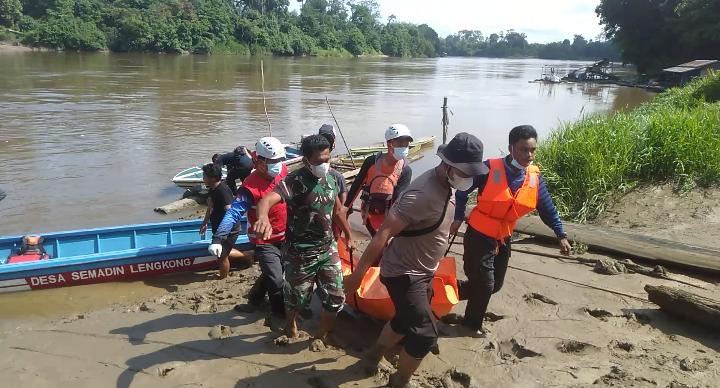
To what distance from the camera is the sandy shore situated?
3.72 metres

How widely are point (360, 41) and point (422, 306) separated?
92187 millimetres

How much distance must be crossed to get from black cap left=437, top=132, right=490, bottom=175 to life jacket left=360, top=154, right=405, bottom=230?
69.6 inches

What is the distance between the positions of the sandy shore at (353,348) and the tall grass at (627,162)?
3.13 m

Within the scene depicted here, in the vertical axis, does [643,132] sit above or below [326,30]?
below

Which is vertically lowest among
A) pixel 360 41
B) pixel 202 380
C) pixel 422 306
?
pixel 202 380

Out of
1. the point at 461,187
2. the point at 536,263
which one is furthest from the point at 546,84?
the point at 461,187

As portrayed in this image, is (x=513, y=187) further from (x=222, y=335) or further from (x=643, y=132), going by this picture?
(x=643, y=132)

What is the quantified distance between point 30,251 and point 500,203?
5.58 m

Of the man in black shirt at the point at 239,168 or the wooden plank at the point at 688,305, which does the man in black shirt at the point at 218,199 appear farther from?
the wooden plank at the point at 688,305

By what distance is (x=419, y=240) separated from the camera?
123 inches

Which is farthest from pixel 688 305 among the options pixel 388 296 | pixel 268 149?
pixel 268 149

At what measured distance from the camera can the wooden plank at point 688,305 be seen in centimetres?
412

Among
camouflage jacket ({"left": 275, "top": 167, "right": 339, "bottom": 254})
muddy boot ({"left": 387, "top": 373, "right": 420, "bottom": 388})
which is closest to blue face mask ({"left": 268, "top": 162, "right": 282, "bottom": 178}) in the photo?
camouflage jacket ({"left": 275, "top": 167, "right": 339, "bottom": 254})

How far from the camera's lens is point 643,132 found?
9258mm
